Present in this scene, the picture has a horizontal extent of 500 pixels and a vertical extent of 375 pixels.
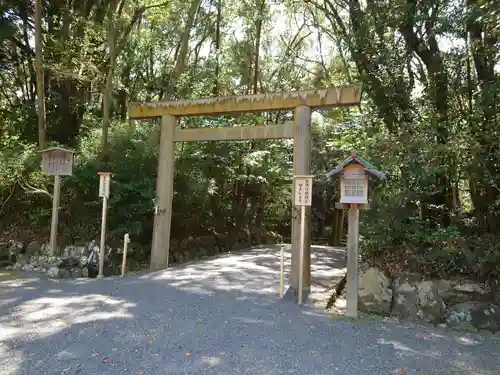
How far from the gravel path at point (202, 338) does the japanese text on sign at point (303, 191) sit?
1384 mm

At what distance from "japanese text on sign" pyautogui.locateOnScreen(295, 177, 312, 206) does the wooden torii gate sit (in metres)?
0.30

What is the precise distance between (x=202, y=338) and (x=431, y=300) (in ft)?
9.73

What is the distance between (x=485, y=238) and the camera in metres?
4.94

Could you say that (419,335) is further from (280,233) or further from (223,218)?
(280,233)

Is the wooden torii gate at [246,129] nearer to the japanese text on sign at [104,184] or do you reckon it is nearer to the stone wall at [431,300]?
the japanese text on sign at [104,184]

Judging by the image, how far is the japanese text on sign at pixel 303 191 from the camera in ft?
16.9

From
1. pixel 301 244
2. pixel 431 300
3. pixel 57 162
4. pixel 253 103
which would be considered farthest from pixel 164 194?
pixel 431 300

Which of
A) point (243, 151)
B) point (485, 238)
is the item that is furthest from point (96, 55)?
point (485, 238)

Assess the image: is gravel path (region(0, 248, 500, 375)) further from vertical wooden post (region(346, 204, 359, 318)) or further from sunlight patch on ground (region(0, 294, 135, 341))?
vertical wooden post (region(346, 204, 359, 318))

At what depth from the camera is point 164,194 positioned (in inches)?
270

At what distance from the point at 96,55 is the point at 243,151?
461 centimetres

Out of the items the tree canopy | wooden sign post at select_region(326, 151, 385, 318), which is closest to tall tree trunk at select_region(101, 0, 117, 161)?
the tree canopy

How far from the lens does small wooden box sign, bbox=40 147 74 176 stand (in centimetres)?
700

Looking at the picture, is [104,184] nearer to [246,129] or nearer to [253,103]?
[246,129]
